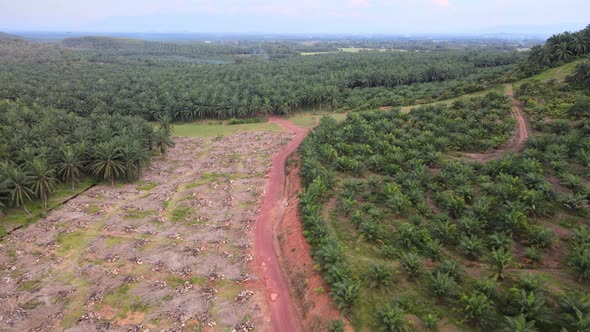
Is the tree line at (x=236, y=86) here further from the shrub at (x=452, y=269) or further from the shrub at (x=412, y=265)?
the shrub at (x=452, y=269)

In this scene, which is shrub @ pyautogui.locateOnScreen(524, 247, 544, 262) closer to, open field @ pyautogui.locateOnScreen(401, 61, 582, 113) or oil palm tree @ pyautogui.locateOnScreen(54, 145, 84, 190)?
open field @ pyautogui.locateOnScreen(401, 61, 582, 113)

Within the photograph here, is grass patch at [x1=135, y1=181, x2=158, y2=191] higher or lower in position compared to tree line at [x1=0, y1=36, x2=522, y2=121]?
lower

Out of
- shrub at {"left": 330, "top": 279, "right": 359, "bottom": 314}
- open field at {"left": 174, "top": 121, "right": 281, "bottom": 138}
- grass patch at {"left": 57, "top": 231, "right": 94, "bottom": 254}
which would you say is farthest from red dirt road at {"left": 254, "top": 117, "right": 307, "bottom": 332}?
open field at {"left": 174, "top": 121, "right": 281, "bottom": 138}

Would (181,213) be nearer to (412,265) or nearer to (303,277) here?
(303,277)

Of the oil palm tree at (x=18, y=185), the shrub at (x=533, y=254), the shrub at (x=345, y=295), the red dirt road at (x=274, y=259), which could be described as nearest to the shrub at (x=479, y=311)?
the shrub at (x=345, y=295)

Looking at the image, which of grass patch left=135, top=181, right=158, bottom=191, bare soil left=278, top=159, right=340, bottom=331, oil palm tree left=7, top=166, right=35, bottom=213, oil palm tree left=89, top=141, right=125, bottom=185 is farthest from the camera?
grass patch left=135, top=181, right=158, bottom=191

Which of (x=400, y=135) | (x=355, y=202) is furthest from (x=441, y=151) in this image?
(x=355, y=202)
